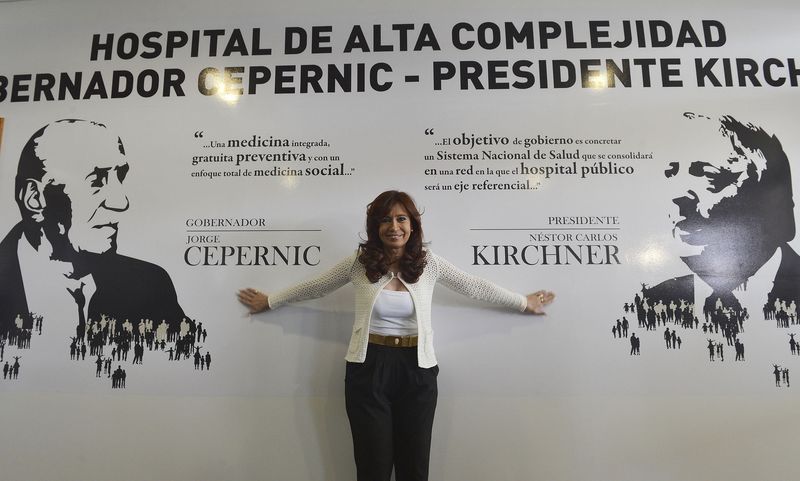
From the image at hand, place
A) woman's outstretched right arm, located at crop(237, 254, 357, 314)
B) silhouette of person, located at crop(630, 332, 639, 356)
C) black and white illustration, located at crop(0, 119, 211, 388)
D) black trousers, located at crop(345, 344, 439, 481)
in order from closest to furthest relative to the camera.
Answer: black trousers, located at crop(345, 344, 439, 481), woman's outstretched right arm, located at crop(237, 254, 357, 314), silhouette of person, located at crop(630, 332, 639, 356), black and white illustration, located at crop(0, 119, 211, 388)

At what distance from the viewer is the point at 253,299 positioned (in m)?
2.43

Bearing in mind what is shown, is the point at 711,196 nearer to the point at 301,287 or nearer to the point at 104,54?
the point at 301,287

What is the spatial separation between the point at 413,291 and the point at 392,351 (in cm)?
28

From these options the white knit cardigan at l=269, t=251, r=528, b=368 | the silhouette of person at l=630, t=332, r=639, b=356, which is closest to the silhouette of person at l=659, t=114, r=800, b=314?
the silhouette of person at l=630, t=332, r=639, b=356

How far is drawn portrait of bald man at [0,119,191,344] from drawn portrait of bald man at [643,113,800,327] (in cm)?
266

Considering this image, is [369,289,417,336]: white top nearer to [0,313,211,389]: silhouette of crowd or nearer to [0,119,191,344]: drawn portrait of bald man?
[0,313,211,389]: silhouette of crowd

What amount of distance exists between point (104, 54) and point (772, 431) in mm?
4140

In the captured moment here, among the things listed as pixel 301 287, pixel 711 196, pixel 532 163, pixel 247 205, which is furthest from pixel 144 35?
pixel 711 196

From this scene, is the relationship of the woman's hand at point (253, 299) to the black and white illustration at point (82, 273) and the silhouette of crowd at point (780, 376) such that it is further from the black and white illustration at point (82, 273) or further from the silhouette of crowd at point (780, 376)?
the silhouette of crowd at point (780, 376)

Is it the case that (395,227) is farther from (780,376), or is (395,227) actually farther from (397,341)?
(780,376)

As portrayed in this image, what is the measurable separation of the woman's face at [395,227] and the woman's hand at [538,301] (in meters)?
0.74

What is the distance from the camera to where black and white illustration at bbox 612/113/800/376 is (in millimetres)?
2352

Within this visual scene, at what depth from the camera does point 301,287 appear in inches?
91.0

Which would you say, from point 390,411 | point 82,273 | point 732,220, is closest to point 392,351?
point 390,411
